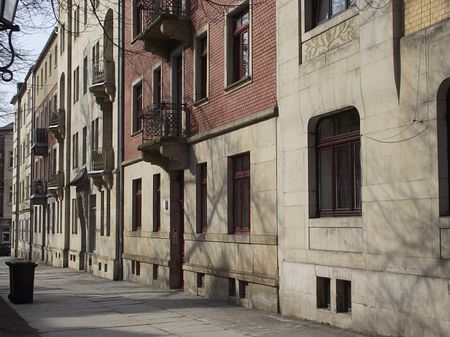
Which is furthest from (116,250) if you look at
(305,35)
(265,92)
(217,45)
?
(305,35)

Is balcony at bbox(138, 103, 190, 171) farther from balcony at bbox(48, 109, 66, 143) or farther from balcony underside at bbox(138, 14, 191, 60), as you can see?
balcony at bbox(48, 109, 66, 143)

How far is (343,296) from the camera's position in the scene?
38.6ft

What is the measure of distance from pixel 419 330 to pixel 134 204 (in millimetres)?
16563

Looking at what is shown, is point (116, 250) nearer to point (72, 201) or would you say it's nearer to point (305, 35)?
point (72, 201)

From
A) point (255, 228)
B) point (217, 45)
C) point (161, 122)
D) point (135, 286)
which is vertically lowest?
point (135, 286)

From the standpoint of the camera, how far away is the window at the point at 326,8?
12164 mm

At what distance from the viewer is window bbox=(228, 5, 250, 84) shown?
16144mm

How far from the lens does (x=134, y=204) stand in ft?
81.7

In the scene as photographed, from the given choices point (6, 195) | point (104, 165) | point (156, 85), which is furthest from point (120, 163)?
point (6, 195)

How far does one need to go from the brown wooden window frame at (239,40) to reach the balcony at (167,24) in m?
2.83

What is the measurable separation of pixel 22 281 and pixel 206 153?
584cm

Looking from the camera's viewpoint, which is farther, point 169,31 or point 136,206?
point 136,206

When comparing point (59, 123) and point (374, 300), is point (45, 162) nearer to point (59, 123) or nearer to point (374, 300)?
point (59, 123)

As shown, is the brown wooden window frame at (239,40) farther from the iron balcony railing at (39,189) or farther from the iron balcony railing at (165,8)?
the iron balcony railing at (39,189)
